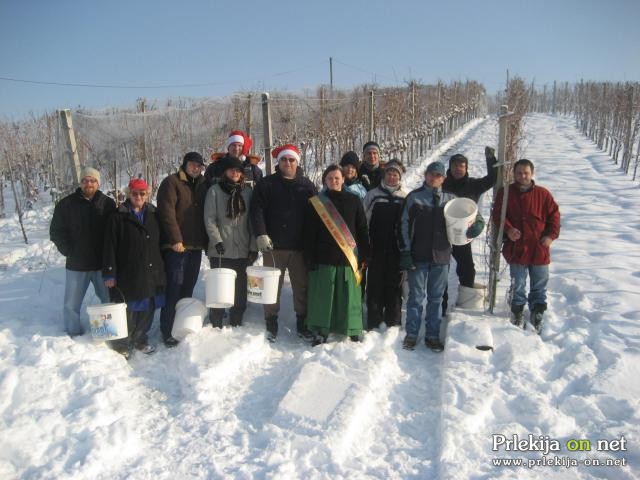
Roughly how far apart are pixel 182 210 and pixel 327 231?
140 centimetres

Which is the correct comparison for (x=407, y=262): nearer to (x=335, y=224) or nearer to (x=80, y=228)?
(x=335, y=224)

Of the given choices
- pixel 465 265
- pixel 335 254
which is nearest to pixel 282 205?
pixel 335 254

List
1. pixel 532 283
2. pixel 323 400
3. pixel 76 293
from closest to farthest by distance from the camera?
1. pixel 323 400
2. pixel 76 293
3. pixel 532 283

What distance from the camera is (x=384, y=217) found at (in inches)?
178

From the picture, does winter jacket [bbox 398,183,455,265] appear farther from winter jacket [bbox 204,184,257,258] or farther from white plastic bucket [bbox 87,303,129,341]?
white plastic bucket [bbox 87,303,129,341]

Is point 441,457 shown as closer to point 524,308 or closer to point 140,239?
point 524,308

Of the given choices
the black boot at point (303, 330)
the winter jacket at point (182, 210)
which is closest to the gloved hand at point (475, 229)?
the black boot at point (303, 330)

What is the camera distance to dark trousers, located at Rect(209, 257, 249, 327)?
4621 millimetres

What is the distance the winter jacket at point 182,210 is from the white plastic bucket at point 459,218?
2.32 metres

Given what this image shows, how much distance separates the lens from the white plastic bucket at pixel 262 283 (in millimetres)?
4305

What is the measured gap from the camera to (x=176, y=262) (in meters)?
4.45

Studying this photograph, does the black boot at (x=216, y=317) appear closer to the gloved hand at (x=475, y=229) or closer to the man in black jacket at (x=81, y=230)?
the man in black jacket at (x=81, y=230)

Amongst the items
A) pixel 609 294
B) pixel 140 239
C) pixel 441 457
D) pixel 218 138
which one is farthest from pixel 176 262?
pixel 218 138

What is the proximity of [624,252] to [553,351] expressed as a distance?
3.96 m
